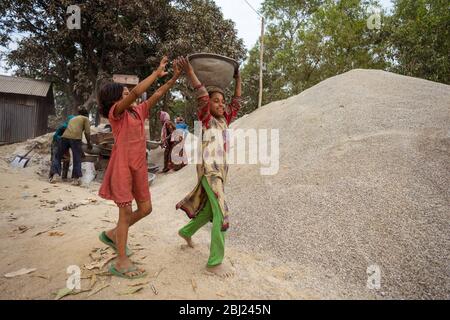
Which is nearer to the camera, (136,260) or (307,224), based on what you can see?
(136,260)

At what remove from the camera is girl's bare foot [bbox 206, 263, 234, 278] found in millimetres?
Answer: 2186

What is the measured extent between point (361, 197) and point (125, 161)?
231cm

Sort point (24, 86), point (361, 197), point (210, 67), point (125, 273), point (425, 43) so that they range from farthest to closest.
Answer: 1. point (24, 86)
2. point (425, 43)
3. point (361, 197)
4. point (210, 67)
5. point (125, 273)

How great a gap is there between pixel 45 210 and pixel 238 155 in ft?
9.59

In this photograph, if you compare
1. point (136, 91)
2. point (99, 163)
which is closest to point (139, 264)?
point (136, 91)

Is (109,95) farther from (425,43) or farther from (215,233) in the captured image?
(425,43)

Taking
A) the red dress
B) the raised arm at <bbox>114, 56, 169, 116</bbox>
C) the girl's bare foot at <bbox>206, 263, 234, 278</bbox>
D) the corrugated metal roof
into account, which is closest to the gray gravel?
the girl's bare foot at <bbox>206, 263, 234, 278</bbox>

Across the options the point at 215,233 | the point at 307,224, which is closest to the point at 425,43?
the point at 307,224

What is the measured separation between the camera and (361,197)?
3137 millimetres

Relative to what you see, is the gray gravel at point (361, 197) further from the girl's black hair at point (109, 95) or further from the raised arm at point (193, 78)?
the girl's black hair at point (109, 95)

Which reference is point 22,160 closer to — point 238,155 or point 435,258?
point 238,155

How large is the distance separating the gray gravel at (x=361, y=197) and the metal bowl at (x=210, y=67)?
1.50 m

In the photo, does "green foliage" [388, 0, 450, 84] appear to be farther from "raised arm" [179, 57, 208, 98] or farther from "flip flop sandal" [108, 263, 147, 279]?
"flip flop sandal" [108, 263, 147, 279]

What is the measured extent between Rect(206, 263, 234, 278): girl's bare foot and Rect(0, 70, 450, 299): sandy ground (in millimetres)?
48
